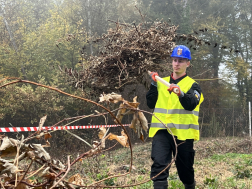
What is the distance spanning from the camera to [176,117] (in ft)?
10.2

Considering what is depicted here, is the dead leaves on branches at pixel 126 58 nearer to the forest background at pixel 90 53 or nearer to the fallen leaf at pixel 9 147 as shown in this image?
the fallen leaf at pixel 9 147

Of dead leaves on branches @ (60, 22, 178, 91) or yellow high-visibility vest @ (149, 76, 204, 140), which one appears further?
dead leaves on branches @ (60, 22, 178, 91)

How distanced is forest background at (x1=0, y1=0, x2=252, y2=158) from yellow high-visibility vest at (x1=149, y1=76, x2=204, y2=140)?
6.96m

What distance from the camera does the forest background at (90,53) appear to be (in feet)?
44.1

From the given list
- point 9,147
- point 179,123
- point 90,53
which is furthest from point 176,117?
point 90,53

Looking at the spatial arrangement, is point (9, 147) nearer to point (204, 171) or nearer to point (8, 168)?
point (8, 168)

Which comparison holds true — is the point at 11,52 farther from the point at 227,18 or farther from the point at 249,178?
the point at 227,18

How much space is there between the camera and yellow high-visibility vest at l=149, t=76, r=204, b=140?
10.1 ft

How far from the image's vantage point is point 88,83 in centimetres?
434

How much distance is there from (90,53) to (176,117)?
17.5 m

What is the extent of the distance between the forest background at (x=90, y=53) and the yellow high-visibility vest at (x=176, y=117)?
6.96m

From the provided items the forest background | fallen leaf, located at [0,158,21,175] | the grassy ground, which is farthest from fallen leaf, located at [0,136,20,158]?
the forest background

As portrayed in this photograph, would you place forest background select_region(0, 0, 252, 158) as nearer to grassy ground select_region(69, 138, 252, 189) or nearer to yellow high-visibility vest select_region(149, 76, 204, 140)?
grassy ground select_region(69, 138, 252, 189)

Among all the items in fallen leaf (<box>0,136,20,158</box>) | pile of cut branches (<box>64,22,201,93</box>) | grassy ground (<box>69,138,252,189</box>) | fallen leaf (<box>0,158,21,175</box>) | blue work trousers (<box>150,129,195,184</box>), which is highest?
pile of cut branches (<box>64,22,201,93</box>)
